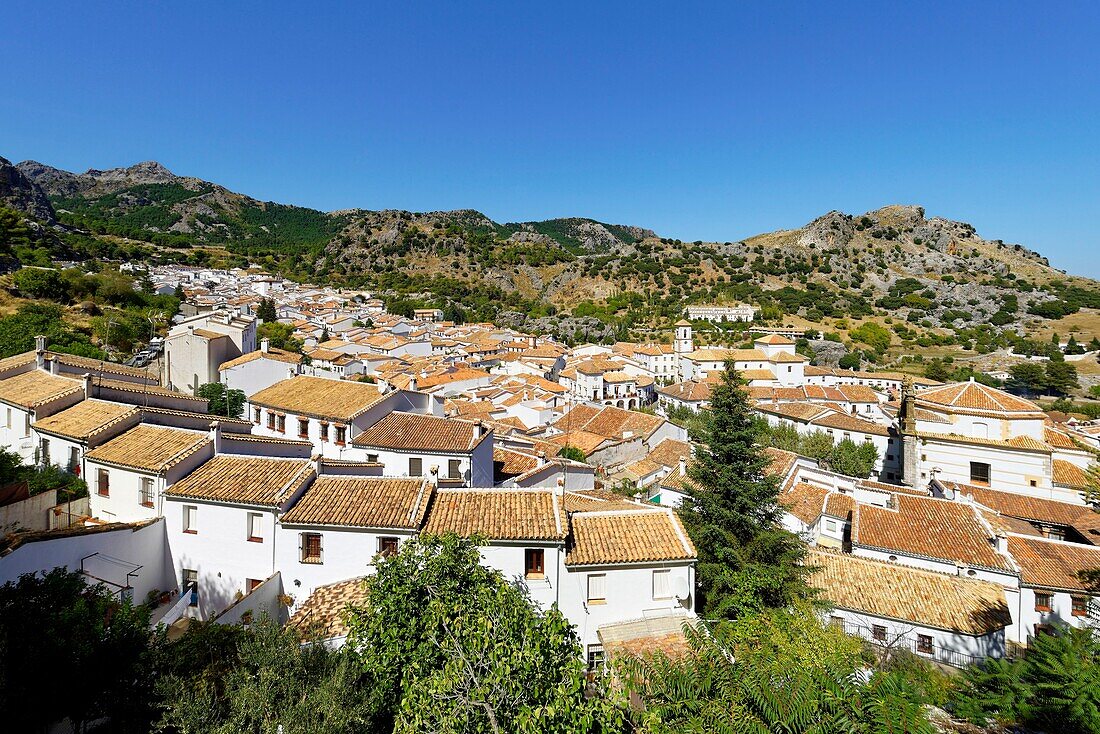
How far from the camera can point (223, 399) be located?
26047 millimetres

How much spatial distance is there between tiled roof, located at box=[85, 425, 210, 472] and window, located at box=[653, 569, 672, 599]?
1275cm

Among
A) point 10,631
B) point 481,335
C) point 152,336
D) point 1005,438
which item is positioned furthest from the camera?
point 481,335

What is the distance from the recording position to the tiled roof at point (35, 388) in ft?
55.9

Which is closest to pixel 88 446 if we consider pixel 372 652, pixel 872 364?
pixel 372 652

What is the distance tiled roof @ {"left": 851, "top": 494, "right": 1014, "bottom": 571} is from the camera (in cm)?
1742

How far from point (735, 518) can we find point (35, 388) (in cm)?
2356

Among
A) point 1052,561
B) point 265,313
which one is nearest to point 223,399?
point 1052,561

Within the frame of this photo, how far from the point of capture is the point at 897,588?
623 inches

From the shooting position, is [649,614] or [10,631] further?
[649,614]

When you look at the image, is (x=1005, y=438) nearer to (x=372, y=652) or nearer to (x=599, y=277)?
(x=372, y=652)

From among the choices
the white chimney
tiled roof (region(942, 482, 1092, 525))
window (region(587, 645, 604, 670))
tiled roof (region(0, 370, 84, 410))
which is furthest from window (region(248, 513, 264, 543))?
tiled roof (region(942, 482, 1092, 525))

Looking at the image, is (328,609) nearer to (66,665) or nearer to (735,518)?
(66,665)

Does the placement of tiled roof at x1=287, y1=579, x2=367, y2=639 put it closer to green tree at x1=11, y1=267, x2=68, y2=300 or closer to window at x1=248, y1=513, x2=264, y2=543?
window at x1=248, y1=513, x2=264, y2=543

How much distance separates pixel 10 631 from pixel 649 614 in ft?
36.8
